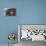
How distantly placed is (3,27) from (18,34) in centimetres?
42

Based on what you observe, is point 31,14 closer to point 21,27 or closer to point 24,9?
point 24,9

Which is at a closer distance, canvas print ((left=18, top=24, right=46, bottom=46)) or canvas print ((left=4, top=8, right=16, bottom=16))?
canvas print ((left=18, top=24, right=46, bottom=46))

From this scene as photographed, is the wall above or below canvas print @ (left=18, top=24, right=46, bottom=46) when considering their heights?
above

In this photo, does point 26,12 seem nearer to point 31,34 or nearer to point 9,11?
point 9,11

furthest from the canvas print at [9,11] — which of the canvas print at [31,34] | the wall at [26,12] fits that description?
the canvas print at [31,34]

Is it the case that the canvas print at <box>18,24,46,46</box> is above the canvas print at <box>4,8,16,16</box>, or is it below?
below

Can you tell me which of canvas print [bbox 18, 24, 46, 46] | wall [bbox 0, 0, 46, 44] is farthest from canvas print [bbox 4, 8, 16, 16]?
canvas print [bbox 18, 24, 46, 46]

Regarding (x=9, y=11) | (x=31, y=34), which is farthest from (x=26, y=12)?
(x=31, y=34)

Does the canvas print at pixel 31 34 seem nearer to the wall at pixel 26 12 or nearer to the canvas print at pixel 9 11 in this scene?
the wall at pixel 26 12

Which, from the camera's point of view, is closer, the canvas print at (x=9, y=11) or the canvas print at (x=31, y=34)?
the canvas print at (x=31, y=34)

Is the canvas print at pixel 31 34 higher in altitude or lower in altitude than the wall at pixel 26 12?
lower

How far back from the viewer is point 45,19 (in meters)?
3.00

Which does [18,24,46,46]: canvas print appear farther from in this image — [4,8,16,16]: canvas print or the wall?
[4,8,16,16]: canvas print

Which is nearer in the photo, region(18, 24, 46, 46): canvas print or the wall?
region(18, 24, 46, 46): canvas print
